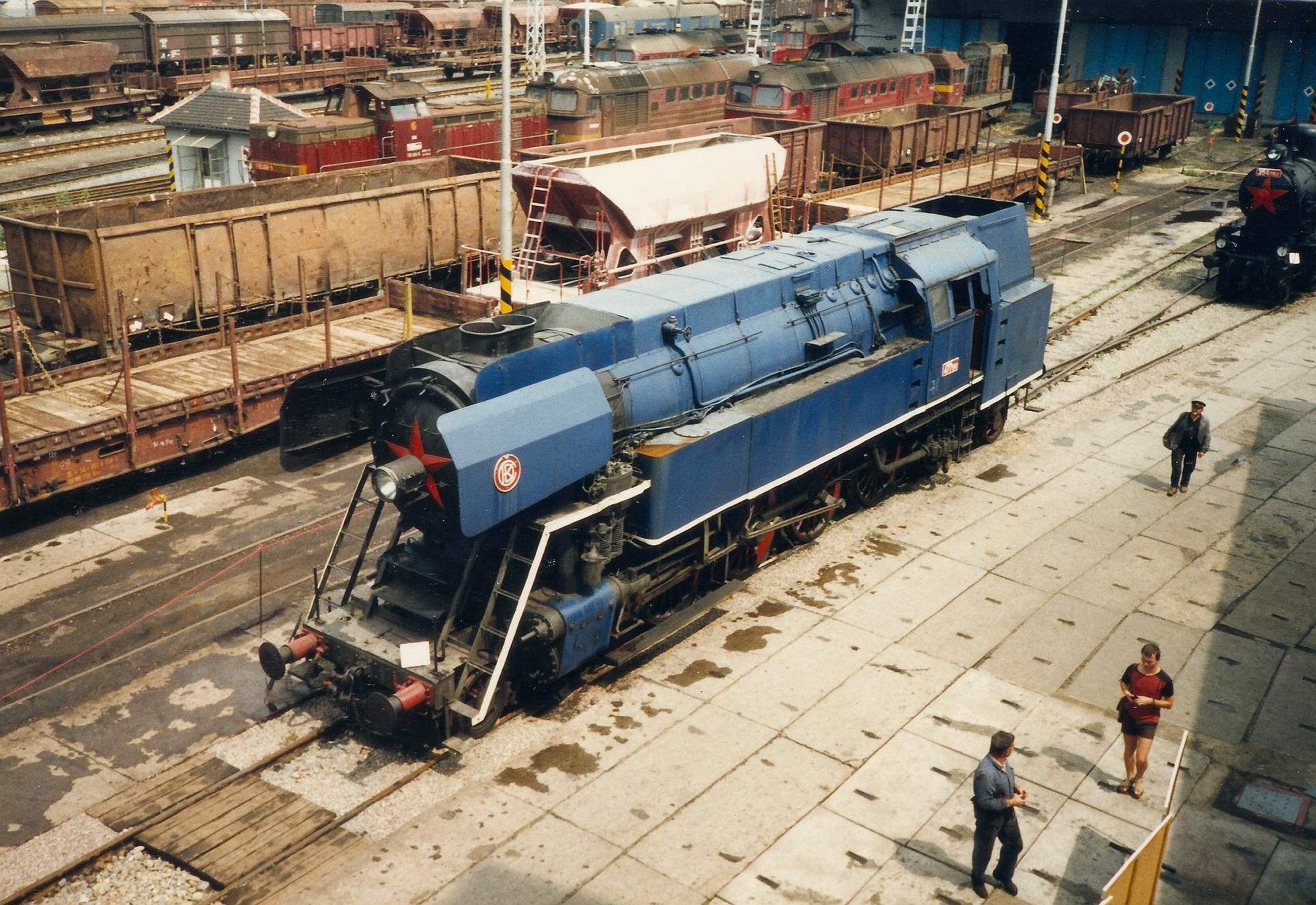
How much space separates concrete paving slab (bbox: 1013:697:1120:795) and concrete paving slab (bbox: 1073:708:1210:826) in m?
0.10

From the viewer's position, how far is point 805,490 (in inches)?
615

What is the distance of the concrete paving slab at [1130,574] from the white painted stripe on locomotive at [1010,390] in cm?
330

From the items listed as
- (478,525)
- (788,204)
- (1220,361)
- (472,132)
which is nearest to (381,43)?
(472,132)

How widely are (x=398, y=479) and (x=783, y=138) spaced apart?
24608mm

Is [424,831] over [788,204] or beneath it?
beneath

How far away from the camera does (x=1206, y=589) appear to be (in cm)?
1516

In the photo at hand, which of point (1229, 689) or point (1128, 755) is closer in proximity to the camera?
point (1128, 755)

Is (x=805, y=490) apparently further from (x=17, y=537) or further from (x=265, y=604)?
(x=17, y=537)

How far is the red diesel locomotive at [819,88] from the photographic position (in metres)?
37.7

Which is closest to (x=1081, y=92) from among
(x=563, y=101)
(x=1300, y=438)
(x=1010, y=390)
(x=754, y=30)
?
(x=754, y=30)

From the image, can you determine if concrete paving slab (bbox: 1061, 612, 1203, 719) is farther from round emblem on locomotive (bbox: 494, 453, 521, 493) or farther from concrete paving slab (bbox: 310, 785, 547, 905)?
round emblem on locomotive (bbox: 494, 453, 521, 493)

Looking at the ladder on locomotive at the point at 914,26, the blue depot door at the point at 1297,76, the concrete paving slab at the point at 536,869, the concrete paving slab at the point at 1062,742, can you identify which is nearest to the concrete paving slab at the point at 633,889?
the concrete paving slab at the point at 536,869

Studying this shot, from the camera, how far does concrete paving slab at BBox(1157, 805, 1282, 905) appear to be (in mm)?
9969

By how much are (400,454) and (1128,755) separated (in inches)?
292
